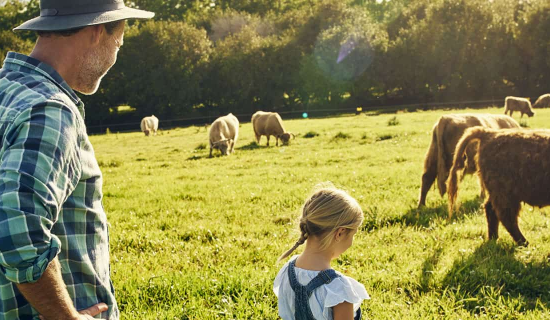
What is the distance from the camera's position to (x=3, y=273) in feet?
5.90

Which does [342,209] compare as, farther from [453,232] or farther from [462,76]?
[462,76]

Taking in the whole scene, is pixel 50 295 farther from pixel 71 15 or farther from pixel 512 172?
pixel 512 172

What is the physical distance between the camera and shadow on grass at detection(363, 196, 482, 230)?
7.52 meters

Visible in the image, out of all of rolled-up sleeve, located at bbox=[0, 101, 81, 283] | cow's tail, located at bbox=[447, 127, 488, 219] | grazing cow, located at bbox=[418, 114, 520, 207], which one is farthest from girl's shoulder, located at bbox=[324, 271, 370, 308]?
grazing cow, located at bbox=[418, 114, 520, 207]

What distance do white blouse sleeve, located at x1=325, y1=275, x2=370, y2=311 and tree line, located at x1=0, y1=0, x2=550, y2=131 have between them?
50.3 m

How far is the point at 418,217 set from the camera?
774 centimetres

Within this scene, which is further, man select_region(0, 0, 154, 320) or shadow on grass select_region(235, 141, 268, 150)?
shadow on grass select_region(235, 141, 268, 150)

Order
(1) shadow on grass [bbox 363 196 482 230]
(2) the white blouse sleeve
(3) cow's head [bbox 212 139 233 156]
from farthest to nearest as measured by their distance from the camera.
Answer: (3) cow's head [bbox 212 139 233 156] → (1) shadow on grass [bbox 363 196 482 230] → (2) the white blouse sleeve

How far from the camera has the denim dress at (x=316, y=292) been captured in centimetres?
268

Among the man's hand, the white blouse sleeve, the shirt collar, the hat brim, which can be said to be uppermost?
the hat brim

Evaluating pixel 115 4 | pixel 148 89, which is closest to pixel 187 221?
pixel 115 4

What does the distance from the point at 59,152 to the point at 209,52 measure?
5355 cm

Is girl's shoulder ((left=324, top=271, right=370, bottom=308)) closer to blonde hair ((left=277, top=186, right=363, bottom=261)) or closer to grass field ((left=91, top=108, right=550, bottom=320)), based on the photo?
blonde hair ((left=277, top=186, right=363, bottom=261))

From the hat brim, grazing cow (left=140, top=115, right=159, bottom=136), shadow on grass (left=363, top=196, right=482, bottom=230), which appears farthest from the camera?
grazing cow (left=140, top=115, right=159, bottom=136)
